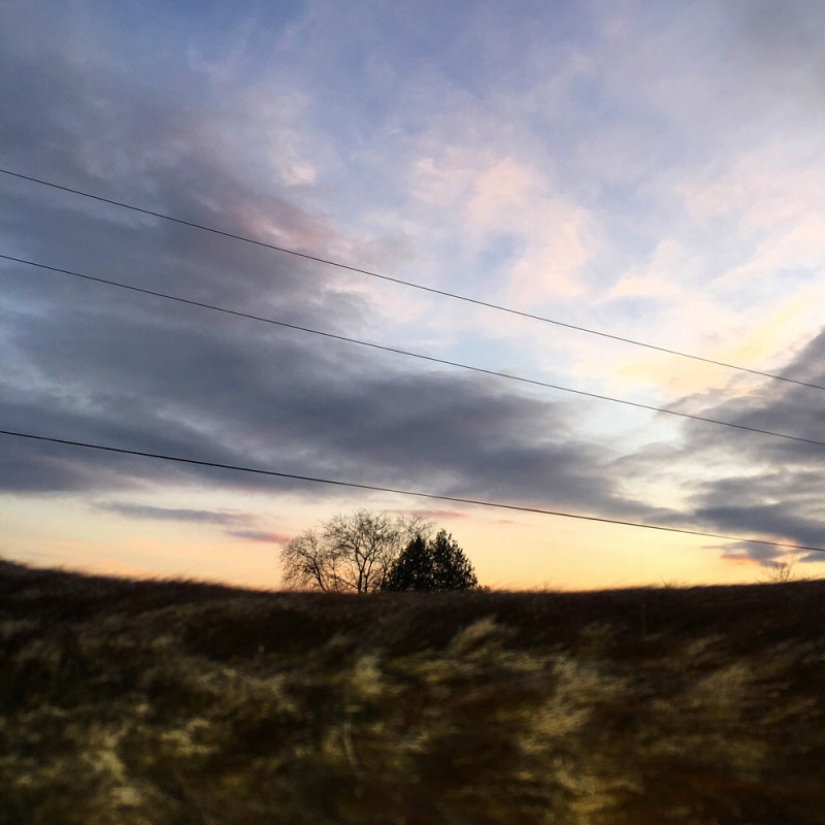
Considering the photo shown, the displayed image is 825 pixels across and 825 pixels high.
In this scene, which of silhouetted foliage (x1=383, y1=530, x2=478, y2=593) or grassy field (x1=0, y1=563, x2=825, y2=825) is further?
silhouetted foliage (x1=383, y1=530, x2=478, y2=593)

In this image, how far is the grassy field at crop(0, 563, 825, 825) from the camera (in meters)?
6.62

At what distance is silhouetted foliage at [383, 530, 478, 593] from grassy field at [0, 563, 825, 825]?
1635 inches

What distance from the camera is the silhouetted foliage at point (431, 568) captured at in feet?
168

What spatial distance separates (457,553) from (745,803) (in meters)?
49.0

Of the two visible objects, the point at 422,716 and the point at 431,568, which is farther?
the point at 431,568

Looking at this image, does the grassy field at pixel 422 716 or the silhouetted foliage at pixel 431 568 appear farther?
the silhouetted foliage at pixel 431 568

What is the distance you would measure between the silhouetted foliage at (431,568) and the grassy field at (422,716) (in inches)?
A: 1635

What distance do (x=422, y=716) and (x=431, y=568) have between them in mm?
45548

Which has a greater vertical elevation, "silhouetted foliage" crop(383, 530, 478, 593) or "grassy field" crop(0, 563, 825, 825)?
"silhouetted foliage" crop(383, 530, 478, 593)

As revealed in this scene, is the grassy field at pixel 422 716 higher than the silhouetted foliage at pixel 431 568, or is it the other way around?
the silhouetted foliage at pixel 431 568

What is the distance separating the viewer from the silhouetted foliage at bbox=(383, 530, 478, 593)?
2019 inches

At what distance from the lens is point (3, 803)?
22.9 feet

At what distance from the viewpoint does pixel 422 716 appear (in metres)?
7.73

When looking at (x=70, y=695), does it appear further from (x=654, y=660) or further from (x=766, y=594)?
(x=766, y=594)
